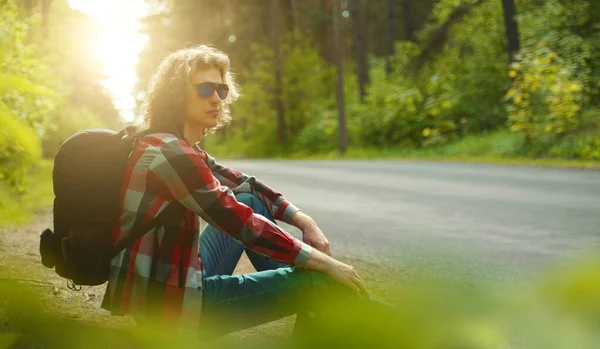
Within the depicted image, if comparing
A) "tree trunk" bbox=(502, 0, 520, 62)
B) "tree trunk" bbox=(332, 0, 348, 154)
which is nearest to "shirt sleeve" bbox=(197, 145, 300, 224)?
"tree trunk" bbox=(502, 0, 520, 62)

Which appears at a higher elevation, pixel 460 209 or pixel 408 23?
pixel 408 23

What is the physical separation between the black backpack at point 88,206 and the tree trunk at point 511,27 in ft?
71.9

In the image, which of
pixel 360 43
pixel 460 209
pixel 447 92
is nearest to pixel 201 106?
Answer: pixel 460 209

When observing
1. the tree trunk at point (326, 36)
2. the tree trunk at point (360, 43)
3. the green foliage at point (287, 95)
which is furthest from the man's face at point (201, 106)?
the tree trunk at point (326, 36)

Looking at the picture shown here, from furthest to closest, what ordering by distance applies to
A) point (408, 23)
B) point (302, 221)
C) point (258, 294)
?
point (408, 23), point (302, 221), point (258, 294)

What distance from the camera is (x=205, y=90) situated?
301 centimetres

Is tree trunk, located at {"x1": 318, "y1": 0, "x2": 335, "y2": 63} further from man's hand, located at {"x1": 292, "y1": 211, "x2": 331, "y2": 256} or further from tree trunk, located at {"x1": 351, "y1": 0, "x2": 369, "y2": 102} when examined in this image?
man's hand, located at {"x1": 292, "y1": 211, "x2": 331, "y2": 256}

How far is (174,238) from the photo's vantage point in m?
2.73

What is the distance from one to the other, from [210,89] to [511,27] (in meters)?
21.9

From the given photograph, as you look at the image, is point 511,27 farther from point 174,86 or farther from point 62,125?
point 174,86

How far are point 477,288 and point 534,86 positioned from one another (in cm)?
1981

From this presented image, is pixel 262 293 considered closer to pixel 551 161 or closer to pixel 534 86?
pixel 551 161

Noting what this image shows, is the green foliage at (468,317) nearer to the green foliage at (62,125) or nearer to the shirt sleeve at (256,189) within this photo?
the green foliage at (62,125)

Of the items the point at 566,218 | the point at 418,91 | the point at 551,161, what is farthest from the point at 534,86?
the point at 566,218
